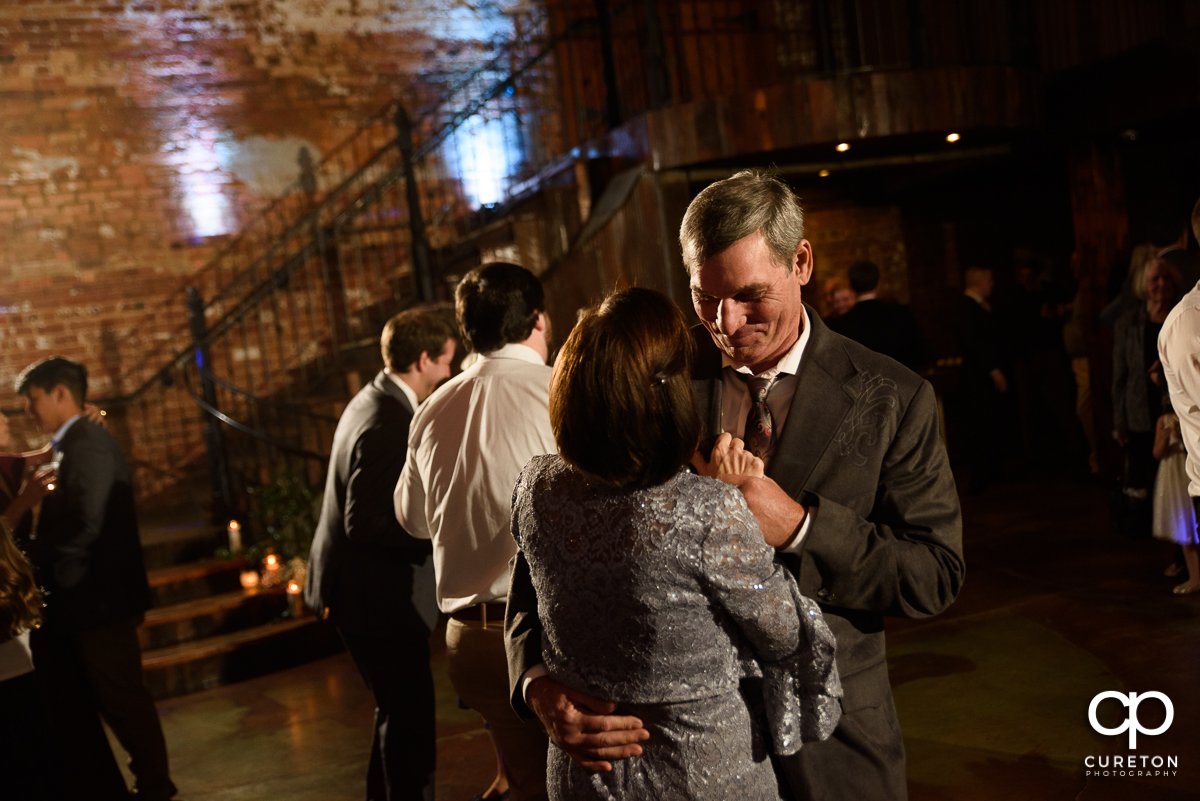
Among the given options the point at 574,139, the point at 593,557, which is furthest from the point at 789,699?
the point at 574,139

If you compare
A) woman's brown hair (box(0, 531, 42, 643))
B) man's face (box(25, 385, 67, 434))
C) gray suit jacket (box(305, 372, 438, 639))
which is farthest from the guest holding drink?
man's face (box(25, 385, 67, 434))

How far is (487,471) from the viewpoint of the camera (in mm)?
2322

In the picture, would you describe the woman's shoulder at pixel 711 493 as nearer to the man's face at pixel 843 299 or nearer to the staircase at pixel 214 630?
the staircase at pixel 214 630

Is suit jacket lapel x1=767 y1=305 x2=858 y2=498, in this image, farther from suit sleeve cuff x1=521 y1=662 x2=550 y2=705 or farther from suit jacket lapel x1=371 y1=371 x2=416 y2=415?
suit jacket lapel x1=371 y1=371 x2=416 y2=415

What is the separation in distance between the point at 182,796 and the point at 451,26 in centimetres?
661

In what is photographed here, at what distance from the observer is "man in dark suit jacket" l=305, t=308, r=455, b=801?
2.83m

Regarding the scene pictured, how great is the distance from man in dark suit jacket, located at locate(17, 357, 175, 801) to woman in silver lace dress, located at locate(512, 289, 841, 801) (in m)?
2.51

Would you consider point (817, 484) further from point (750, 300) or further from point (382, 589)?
point (382, 589)

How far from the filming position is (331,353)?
7883mm

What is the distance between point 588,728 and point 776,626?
32 centimetres

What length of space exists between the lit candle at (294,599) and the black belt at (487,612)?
10.8 feet

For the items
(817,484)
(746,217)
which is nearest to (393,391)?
(746,217)

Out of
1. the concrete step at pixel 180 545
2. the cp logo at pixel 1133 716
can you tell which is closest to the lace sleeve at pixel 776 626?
the cp logo at pixel 1133 716

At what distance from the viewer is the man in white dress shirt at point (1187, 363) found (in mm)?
2564
